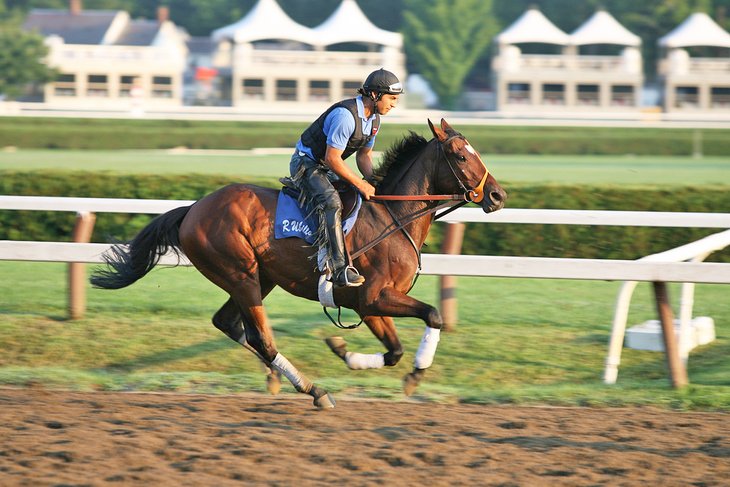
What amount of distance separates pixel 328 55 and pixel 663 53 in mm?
17043

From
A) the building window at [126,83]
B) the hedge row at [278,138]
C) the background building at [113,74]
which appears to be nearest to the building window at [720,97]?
the hedge row at [278,138]

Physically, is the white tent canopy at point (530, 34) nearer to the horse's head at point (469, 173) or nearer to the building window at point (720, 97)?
the building window at point (720, 97)

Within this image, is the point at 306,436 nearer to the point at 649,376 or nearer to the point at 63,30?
the point at 649,376

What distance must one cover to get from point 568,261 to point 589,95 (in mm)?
49087

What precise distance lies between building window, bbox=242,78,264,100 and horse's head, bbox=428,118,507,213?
48.4 metres

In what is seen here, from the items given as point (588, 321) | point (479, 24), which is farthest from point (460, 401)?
point (479, 24)

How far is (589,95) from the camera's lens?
177 feet

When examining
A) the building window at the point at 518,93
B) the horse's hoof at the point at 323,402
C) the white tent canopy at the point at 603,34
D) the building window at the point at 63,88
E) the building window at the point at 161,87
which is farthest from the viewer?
the building window at the point at 161,87

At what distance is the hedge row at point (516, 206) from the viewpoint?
9.84 meters

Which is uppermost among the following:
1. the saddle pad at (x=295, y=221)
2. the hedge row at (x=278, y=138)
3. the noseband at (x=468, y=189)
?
the noseband at (x=468, y=189)

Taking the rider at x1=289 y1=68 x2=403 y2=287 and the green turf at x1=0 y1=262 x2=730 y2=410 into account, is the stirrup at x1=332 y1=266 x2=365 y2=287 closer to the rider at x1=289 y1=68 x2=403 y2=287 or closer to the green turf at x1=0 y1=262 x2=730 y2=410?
the rider at x1=289 y1=68 x2=403 y2=287

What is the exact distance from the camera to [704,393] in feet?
19.5

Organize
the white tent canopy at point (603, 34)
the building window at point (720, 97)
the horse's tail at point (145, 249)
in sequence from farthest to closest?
the white tent canopy at point (603, 34), the building window at point (720, 97), the horse's tail at point (145, 249)

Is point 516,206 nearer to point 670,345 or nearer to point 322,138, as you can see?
point 670,345
